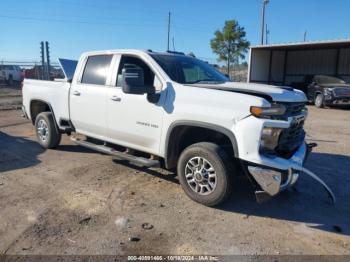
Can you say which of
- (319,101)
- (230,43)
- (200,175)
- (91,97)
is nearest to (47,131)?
(91,97)

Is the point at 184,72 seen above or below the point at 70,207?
above

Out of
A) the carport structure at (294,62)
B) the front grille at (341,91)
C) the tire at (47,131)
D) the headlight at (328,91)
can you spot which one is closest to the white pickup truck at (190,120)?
the tire at (47,131)

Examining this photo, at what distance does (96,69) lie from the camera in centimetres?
622

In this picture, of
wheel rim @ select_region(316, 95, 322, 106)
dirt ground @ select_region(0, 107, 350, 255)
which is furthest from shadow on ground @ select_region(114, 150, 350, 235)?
wheel rim @ select_region(316, 95, 322, 106)

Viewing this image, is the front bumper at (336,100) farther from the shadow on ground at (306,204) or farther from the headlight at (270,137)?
the headlight at (270,137)

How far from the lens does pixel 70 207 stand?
4.61m

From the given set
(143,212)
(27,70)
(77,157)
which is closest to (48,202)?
(143,212)

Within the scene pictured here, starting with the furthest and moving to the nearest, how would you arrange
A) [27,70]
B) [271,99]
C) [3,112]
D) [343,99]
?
[27,70] → [343,99] → [3,112] → [271,99]

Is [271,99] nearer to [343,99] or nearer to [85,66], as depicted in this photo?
[85,66]

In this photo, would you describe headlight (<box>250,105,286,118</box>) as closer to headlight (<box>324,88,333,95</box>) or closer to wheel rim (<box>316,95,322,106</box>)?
headlight (<box>324,88,333,95</box>)

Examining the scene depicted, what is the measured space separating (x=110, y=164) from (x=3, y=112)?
9.26 meters

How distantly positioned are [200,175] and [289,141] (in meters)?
1.20

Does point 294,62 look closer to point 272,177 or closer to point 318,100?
point 318,100

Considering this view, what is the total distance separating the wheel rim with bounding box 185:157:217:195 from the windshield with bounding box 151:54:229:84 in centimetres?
121
